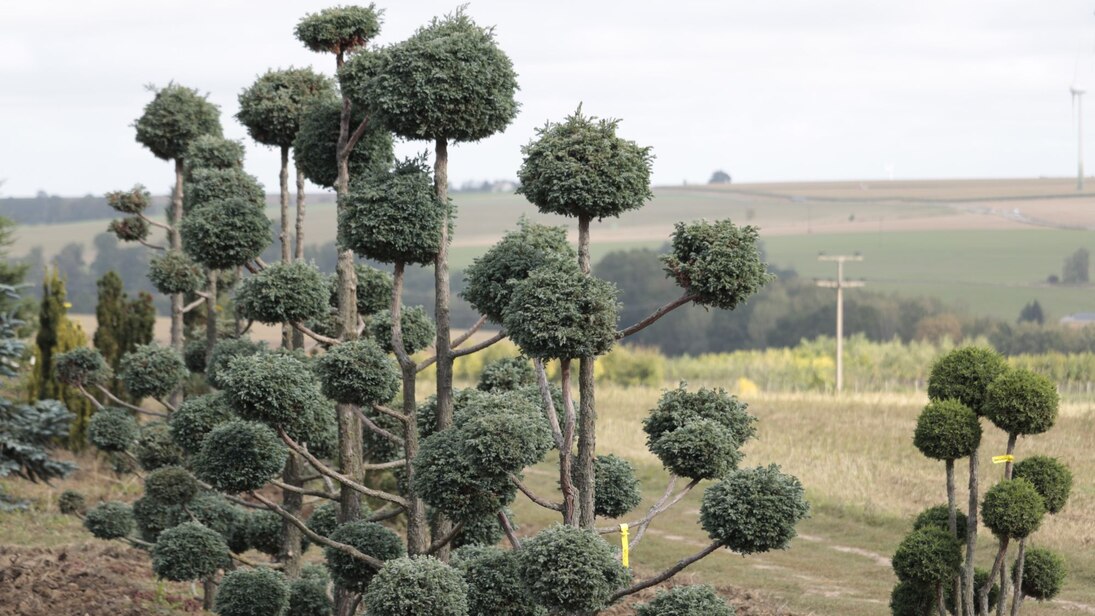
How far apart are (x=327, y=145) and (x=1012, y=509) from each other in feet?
20.2

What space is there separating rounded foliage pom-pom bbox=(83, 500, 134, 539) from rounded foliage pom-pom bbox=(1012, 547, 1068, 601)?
8.79m

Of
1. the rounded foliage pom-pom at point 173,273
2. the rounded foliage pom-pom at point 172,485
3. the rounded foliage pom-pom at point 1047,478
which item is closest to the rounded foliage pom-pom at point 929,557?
the rounded foliage pom-pom at point 1047,478

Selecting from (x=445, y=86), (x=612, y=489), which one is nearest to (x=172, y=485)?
(x=612, y=489)

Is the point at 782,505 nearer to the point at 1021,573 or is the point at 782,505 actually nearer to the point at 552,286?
the point at 552,286

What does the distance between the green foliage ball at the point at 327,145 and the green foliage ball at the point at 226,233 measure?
2.64 ft

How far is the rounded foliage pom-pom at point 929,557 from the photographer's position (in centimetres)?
1125

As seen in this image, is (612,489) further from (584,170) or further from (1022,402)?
(1022,402)

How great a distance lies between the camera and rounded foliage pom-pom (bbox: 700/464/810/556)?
9.04 meters

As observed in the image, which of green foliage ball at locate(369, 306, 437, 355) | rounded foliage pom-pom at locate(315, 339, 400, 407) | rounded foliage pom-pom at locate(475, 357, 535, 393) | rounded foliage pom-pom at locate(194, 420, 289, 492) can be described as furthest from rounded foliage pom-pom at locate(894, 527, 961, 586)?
rounded foliage pom-pom at locate(194, 420, 289, 492)

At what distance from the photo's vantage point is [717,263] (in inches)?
345

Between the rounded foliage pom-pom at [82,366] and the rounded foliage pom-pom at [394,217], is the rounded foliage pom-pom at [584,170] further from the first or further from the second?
the rounded foliage pom-pom at [82,366]

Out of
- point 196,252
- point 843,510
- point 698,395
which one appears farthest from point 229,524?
point 843,510

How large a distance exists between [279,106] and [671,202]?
118362mm

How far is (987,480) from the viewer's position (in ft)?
Answer: 76.7
